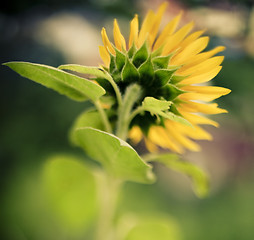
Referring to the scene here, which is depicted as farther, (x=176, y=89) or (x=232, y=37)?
(x=232, y=37)

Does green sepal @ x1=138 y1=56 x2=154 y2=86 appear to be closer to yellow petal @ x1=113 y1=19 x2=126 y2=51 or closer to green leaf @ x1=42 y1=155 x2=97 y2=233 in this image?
yellow petal @ x1=113 y1=19 x2=126 y2=51

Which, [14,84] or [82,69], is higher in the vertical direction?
[14,84]

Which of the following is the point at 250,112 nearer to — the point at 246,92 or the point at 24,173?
the point at 246,92

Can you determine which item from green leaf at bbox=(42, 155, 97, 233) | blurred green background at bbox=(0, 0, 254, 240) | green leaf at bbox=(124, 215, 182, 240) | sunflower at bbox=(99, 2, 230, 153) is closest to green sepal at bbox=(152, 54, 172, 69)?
sunflower at bbox=(99, 2, 230, 153)

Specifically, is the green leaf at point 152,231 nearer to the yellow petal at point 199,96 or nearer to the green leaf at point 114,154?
the green leaf at point 114,154

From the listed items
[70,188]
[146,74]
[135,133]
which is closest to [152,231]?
[70,188]

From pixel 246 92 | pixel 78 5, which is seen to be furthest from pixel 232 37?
pixel 78 5
